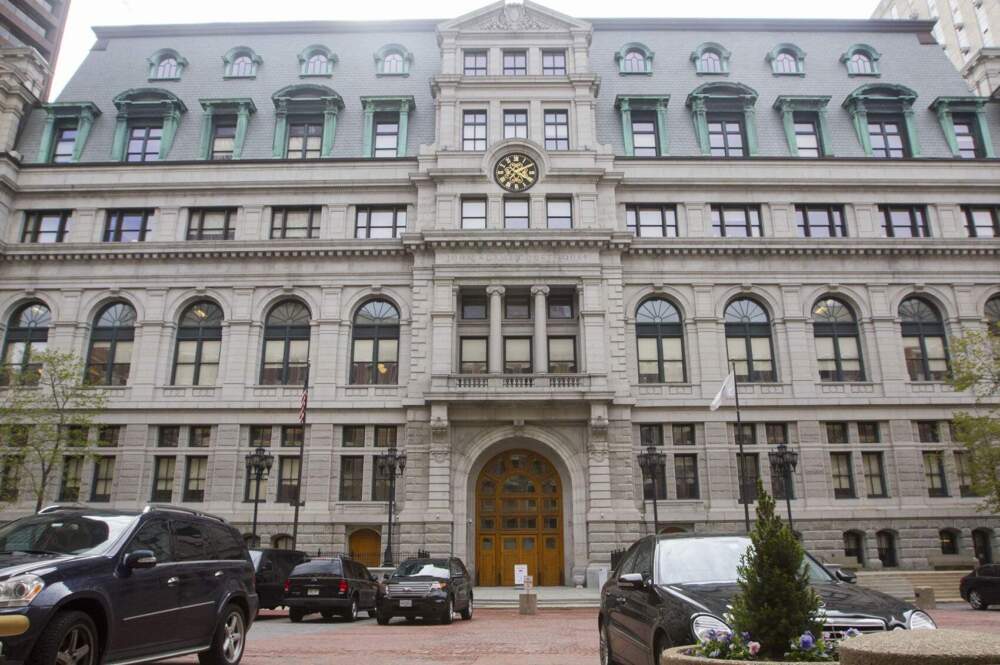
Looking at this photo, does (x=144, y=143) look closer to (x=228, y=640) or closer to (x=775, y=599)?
(x=228, y=640)

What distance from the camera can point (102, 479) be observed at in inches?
1310

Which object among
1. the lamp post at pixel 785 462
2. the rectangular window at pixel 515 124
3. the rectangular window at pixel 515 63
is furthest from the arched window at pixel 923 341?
the rectangular window at pixel 515 63

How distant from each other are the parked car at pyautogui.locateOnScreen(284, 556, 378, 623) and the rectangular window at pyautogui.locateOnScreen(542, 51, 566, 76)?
2894 centimetres

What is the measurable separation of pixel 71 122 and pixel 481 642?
127ft

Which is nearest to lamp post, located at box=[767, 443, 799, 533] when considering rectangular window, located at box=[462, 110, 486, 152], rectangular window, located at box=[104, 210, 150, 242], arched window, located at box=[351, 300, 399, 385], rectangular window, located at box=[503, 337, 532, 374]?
rectangular window, located at box=[503, 337, 532, 374]

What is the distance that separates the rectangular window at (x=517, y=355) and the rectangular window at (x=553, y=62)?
1518 centimetres

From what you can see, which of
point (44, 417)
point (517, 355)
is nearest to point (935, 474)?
point (517, 355)

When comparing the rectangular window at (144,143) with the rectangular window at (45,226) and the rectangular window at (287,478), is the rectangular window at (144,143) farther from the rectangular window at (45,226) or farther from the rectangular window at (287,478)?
the rectangular window at (287,478)

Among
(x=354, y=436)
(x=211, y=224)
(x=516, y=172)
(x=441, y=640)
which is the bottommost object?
(x=441, y=640)

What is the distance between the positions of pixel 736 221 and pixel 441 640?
93.6 ft

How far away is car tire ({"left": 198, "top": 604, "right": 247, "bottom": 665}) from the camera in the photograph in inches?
386

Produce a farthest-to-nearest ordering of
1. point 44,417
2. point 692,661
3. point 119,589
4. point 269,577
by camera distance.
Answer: point 44,417 < point 269,577 < point 119,589 < point 692,661

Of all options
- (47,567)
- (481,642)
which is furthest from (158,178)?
(47,567)

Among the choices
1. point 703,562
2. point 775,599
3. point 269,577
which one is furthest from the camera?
point 269,577
